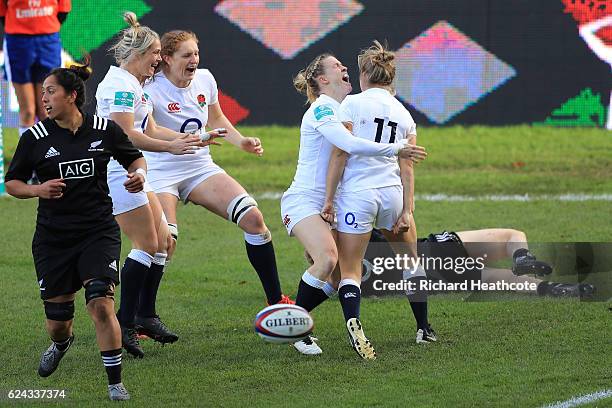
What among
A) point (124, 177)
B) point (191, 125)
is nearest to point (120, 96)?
point (124, 177)

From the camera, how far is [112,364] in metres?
5.99

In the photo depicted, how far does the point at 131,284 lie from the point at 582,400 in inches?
116

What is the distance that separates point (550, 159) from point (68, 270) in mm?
9941

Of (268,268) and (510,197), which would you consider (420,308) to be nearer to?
(268,268)

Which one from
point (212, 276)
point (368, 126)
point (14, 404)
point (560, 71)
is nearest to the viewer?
point (14, 404)

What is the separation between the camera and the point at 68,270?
617 centimetres

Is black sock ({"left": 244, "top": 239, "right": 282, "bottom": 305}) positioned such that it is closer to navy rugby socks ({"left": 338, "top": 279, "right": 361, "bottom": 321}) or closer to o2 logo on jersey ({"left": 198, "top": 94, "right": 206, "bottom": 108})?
navy rugby socks ({"left": 338, "top": 279, "right": 361, "bottom": 321})

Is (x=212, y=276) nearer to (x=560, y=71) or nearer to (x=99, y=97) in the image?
(x=99, y=97)

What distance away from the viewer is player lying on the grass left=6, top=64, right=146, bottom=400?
6012 millimetres

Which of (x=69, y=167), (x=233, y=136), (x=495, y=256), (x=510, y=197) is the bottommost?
(x=510, y=197)

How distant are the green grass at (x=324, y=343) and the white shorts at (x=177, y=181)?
0.94 meters

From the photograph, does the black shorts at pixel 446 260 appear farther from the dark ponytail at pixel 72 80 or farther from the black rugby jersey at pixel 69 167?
the dark ponytail at pixel 72 80

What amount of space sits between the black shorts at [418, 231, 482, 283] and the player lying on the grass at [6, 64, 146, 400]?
10.7 ft

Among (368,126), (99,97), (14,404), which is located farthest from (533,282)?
(14,404)
